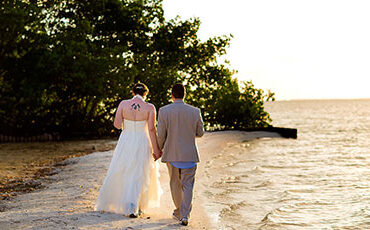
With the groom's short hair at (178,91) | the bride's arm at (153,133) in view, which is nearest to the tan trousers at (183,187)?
the bride's arm at (153,133)

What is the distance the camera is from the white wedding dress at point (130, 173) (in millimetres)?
7766

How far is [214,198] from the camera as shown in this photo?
11766mm

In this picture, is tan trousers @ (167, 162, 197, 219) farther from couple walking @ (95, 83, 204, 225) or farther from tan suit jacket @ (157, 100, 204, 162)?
tan suit jacket @ (157, 100, 204, 162)

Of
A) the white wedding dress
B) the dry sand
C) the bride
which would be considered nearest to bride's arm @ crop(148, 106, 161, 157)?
the bride

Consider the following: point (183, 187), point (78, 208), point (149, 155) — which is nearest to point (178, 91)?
point (149, 155)

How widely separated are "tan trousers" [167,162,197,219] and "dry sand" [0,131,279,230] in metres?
0.28

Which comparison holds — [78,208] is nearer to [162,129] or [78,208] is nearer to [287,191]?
[162,129]

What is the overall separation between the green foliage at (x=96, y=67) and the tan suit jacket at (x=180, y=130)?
15.5 meters

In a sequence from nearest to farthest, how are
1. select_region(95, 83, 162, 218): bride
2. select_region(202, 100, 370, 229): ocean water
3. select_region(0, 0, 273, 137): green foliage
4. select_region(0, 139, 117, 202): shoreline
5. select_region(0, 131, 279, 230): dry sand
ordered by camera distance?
select_region(0, 131, 279, 230): dry sand < select_region(95, 83, 162, 218): bride < select_region(202, 100, 370, 229): ocean water < select_region(0, 139, 117, 202): shoreline < select_region(0, 0, 273, 137): green foliage

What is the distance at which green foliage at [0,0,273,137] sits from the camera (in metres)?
22.6

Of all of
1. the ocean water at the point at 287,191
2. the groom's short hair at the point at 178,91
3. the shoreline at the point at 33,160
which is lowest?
the ocean water at the point at 287,191

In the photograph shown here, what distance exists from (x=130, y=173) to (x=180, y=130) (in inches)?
44.9

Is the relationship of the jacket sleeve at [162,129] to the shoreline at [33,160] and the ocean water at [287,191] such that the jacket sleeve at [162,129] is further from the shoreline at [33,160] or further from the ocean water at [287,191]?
the shoreline at [33,160]

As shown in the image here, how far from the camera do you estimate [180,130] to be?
24.4ft
